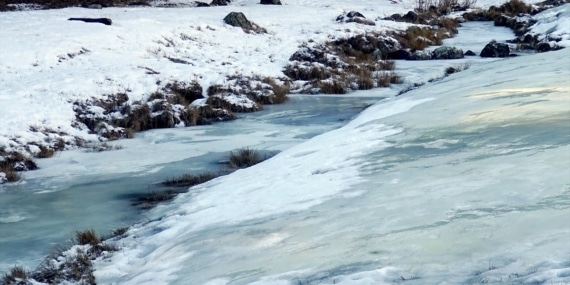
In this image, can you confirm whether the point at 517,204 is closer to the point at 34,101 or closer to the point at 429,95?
the point at 429,95

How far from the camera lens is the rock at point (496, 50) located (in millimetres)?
23828

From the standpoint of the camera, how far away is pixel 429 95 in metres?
13.9

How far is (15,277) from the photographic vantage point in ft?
23.4

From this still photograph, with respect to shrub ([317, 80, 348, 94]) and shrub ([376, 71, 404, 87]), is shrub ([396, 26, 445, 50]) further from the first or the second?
shrub ([317, 80, 348, 94])

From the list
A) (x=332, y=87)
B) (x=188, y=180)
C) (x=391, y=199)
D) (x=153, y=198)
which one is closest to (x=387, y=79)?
(x=332, y=87)

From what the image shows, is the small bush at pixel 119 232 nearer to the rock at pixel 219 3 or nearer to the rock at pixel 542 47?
the rock at pixel 542 47

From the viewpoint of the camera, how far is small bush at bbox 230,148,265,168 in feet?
38.2

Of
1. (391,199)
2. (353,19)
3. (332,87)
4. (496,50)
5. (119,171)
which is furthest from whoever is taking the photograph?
(353,19)

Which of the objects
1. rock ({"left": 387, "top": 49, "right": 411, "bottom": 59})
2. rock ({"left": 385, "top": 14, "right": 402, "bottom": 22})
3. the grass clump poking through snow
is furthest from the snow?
rock ({"left": 385, "top": 14, "right": 402, "bottom": 22})

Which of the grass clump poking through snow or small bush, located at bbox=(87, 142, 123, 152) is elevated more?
the grass clump poking through snow

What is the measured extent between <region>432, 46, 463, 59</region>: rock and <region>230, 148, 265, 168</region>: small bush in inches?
541

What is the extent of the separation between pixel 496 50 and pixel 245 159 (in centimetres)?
1415

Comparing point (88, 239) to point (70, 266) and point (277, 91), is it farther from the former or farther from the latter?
point (277, 91)

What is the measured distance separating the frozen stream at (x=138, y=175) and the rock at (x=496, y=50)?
6.06m
